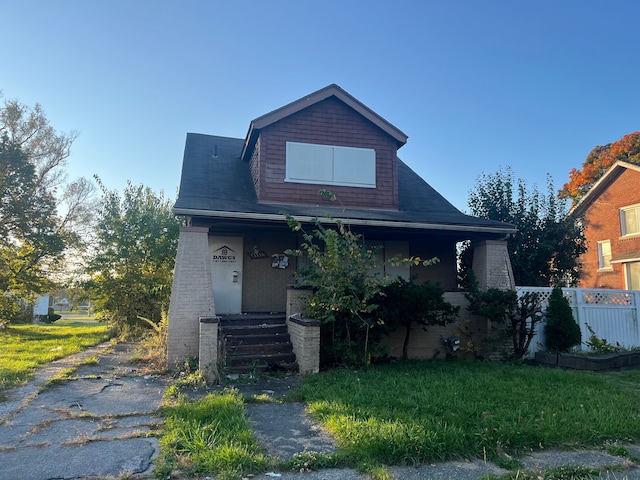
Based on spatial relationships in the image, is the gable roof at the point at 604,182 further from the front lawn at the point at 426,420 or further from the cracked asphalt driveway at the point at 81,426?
the cracked asphalt driveway at the point at 81,426

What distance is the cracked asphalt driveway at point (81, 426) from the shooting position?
12.0ft

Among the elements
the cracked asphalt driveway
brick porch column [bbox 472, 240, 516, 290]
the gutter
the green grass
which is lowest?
the green grass

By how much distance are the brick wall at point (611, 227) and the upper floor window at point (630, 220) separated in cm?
18

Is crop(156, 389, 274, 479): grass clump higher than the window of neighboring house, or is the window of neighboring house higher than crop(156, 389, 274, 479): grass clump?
the window of neighboring house

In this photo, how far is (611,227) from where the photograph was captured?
21156 millimetres

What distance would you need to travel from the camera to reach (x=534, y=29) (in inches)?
415

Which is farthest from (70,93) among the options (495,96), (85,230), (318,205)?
(85,230)

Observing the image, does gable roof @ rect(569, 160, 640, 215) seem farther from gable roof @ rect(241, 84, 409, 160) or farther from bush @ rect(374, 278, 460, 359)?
bush @ rect(374, 278, 460, 359)

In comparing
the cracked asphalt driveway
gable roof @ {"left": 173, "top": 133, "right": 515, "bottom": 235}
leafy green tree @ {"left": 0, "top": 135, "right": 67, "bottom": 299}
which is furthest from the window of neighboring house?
leafy green tree @ {"left": 0, "top": 135, "right": 67, "bottom": 299}

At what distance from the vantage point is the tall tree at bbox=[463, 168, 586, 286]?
44.1ft

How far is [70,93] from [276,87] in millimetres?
5359

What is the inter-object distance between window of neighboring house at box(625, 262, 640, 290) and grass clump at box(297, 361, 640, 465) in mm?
15327

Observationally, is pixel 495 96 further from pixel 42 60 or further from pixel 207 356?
pixel 42 60

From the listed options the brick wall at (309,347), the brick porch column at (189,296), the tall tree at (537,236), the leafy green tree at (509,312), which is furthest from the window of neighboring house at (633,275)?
the brick porch column at (189,296)
